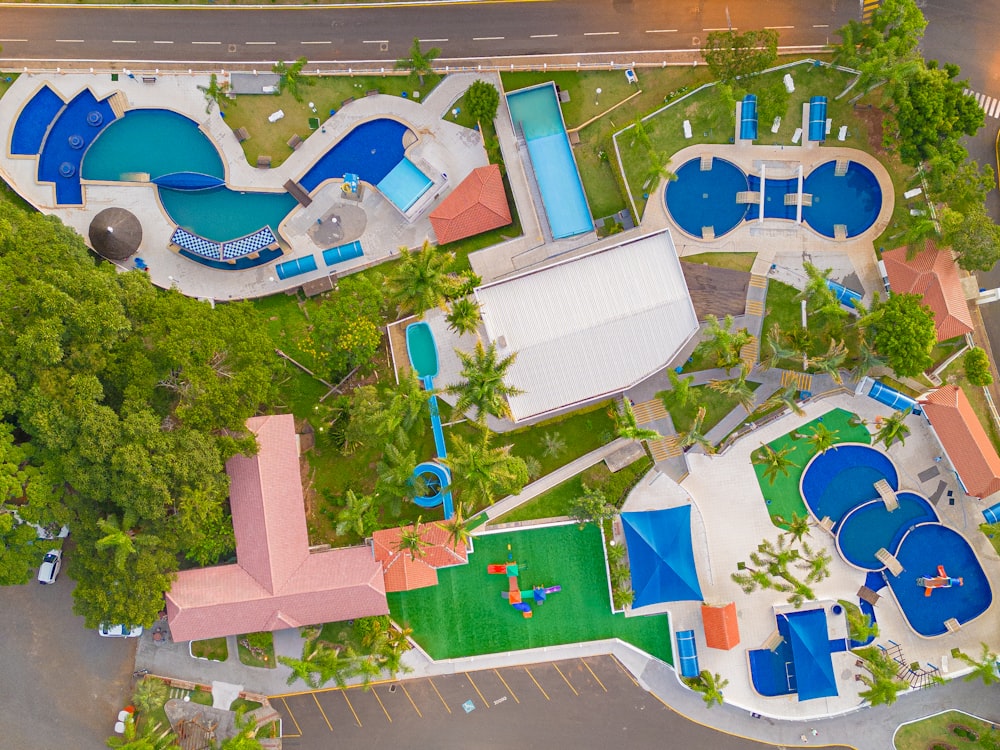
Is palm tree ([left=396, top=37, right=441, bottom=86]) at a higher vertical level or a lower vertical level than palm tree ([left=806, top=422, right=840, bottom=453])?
higher

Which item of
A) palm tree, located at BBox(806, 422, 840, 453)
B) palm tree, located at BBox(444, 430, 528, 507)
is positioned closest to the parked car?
palm tree, located at BBox(444, 430, 528, 507)

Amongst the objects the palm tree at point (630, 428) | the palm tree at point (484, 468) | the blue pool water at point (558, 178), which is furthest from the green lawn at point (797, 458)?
the blue pool water at point (558, 178)

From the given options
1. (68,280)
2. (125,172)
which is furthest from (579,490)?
(125,172)

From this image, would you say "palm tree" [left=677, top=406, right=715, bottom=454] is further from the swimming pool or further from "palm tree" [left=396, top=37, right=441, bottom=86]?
"palm tree" [left=396, top=37, right=441, bottom=86]

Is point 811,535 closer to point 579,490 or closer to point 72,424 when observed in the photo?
point 579,490

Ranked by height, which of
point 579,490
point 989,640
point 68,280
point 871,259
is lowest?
point 989,640

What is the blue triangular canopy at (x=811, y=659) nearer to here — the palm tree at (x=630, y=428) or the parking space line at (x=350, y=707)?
the palm tree at (x=630, y=428)
